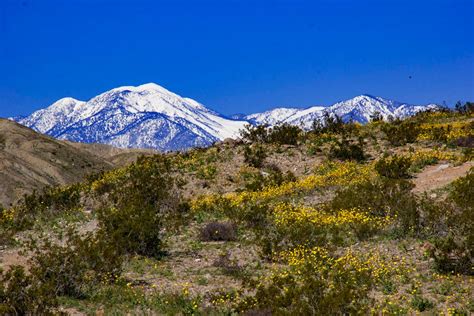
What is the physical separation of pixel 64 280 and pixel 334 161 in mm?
18080

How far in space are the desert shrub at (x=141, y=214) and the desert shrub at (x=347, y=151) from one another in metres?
8.37

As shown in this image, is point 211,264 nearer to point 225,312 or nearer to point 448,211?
point 225,312

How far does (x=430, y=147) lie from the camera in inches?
1094

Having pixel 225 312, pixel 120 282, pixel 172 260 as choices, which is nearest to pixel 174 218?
pixel 172 260

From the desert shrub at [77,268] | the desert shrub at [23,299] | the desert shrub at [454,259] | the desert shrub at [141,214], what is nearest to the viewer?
the desert shrub at [23,299]

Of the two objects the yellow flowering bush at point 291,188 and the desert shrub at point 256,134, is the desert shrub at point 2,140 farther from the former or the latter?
the yellow flowering bush at point 291,188

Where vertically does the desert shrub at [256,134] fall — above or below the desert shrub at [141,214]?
above

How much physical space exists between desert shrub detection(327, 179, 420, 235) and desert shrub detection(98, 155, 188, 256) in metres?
5.80

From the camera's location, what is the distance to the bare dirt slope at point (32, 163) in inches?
2546

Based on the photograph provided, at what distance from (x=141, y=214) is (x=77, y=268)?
4.09 metres

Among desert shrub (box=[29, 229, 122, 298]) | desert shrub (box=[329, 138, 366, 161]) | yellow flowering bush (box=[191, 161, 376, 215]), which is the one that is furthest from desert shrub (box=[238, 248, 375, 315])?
desert shrub (box=[329, 138, 366, 161])

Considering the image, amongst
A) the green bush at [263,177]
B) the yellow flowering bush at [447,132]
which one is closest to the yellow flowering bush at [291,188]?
the green bush at [263,177]

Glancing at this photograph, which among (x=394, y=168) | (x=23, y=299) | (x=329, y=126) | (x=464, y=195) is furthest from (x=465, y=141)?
(x=23, y=299)

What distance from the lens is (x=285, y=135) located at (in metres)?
31.3
